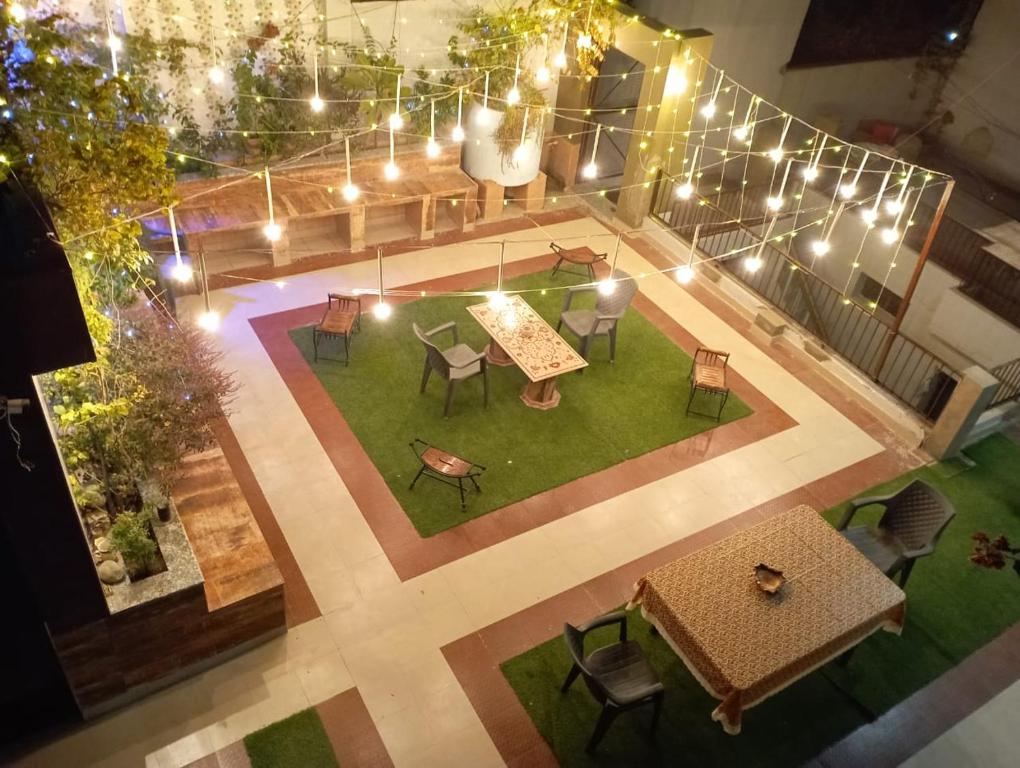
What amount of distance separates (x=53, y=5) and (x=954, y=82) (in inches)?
533

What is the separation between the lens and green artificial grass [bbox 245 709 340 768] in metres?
5.46

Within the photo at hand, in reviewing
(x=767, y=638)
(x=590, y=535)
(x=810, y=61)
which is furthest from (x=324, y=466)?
(x=810, y=61)

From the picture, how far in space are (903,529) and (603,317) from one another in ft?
11.3

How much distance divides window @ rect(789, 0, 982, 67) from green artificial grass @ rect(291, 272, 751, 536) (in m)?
7.14

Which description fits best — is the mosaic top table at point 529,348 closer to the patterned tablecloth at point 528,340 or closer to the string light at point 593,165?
the patterned tablecloth at point 528,340

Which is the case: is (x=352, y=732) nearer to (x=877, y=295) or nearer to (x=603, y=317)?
(x=603, y=317)

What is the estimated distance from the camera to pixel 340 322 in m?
8.48

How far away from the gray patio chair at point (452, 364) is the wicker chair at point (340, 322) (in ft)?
2.74

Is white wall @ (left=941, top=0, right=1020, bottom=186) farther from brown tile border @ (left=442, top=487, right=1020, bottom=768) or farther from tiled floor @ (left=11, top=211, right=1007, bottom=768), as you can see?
brown tile border @ (left=442, top=487, right=1020, bottom=768)

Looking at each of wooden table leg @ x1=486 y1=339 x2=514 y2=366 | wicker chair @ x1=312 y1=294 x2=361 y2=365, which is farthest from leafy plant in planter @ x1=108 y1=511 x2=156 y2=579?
wooden table leg @ x1=486 y1=339 x2=514 y2=366

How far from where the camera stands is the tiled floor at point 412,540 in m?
5.73

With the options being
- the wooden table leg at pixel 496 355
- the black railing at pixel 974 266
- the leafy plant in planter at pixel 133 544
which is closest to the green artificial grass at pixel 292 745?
the leafy plant in planter at pixel 133 544

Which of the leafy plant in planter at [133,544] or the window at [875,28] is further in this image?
the window at [875,28]

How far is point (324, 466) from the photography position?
24.8 feet
